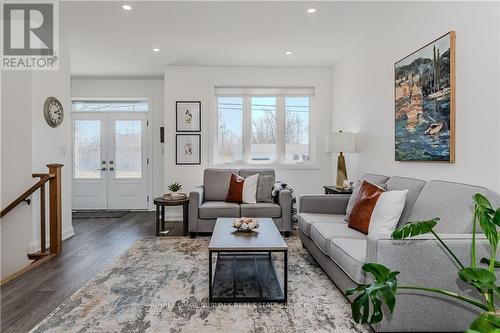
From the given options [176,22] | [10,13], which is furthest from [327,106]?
[10,13]

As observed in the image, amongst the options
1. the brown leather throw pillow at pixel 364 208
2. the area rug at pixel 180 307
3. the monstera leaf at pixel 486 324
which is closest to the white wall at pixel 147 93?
the area rug at pixel 180 307

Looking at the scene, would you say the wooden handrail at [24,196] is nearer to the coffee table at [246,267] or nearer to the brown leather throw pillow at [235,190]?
the coffee table at [246,267]

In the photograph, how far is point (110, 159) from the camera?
249 inches

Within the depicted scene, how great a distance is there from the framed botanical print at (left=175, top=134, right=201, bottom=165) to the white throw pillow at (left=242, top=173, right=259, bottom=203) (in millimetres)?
1309

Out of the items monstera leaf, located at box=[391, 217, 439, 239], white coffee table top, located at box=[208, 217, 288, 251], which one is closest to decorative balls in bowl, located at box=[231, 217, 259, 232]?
white coffee table top, located at box=[208, 217, 288, 251]

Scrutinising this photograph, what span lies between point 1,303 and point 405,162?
12.4 feet

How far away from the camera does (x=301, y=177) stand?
549 centimetres

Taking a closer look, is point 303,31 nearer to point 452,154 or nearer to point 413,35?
point 413,35

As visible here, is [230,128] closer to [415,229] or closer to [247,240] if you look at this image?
[247,240]

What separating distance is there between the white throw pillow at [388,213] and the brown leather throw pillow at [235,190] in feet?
7.20

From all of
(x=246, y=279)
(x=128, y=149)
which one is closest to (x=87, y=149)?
(x=128, y=149)

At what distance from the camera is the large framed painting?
2.44 m

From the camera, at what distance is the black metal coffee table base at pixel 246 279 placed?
2.33 metres

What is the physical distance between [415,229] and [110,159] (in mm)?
6085
